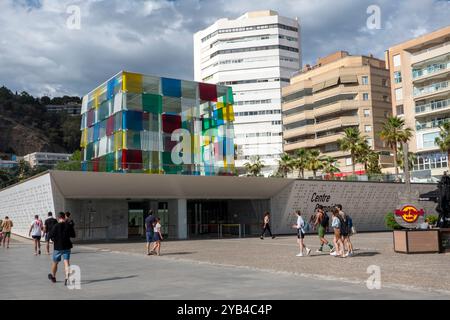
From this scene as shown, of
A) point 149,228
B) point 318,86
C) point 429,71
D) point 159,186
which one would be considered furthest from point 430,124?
point 149,228

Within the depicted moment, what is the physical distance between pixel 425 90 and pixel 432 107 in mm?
2733

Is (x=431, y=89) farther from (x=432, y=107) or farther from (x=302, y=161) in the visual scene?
(x=302, y=161)

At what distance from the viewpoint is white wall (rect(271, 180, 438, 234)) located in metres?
39.1

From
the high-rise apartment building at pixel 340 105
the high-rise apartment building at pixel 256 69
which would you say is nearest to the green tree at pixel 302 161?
the high-rise apartment building at pixel 340 105

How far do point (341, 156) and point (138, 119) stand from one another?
1872 inches

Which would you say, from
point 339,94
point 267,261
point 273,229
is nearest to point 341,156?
point 339,94

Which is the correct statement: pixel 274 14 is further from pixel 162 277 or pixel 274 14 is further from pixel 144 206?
pixel 162 277

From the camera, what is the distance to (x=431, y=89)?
6097cm

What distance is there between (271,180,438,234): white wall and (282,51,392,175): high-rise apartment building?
31.0m

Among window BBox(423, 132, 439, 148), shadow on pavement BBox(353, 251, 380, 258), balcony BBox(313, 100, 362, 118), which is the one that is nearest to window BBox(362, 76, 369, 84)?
balcony BBox(313, 100, 362, 118)

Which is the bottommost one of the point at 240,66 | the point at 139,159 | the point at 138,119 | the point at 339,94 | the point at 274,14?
the point at 139,159

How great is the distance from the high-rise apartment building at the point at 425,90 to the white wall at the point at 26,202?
1835 inches

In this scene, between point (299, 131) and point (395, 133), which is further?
point (299, 131)
